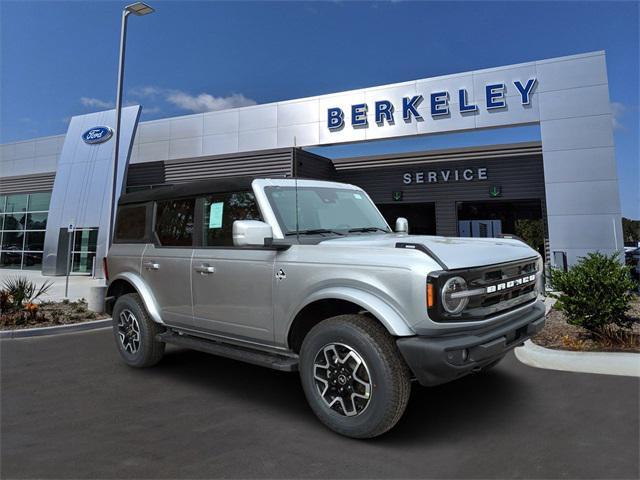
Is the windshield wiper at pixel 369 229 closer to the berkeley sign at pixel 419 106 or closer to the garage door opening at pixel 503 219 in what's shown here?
the berkeley sign at pixel 419 106

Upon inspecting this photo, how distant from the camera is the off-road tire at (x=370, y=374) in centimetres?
290

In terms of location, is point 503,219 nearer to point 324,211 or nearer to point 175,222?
point 324,211

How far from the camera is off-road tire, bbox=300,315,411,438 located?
9.52 feet

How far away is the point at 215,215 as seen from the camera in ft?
14.0

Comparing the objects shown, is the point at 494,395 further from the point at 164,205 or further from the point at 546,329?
the point at 164,205

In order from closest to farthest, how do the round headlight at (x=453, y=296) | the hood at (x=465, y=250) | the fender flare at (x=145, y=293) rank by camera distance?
1. the round headlight at (x=453, y=296)
2. the hood at (x=465, y=250)
3. the fender flare at (x=145, y=293)

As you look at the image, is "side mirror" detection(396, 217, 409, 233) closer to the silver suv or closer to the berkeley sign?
the silver suv

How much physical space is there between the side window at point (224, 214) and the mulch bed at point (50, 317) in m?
5.16

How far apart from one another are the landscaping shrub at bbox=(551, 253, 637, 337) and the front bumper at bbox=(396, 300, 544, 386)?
9.90ft

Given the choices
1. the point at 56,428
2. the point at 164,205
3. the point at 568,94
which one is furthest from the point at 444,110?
the point at 56,428

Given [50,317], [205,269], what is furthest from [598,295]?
[50,317]

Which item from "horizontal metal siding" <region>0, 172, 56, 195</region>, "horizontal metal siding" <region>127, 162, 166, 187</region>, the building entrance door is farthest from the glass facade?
"horizontal metal siding" <region>127, 162, 166, 187</region>

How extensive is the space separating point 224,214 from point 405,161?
13614mm

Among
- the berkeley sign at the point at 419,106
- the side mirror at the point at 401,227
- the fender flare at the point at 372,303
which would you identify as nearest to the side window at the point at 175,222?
the fender flare at the point at 372,303
